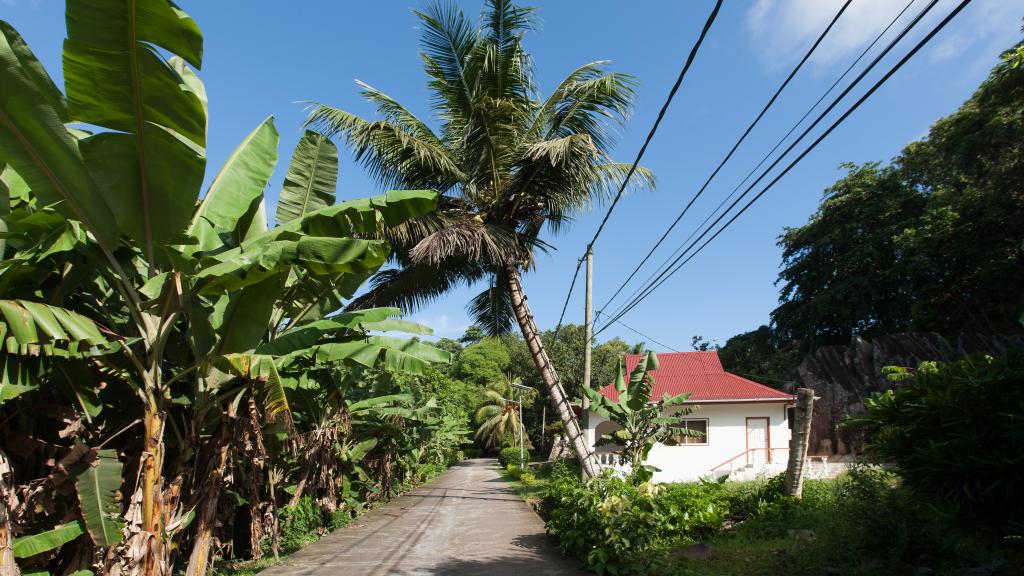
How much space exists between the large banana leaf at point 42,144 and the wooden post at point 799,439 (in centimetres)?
1036

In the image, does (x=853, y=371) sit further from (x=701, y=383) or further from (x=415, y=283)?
(x=415, y=283)

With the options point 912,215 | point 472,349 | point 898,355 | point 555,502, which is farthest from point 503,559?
point 472,349

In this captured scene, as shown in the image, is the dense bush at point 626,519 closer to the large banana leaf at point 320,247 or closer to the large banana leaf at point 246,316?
the large banana leaf at point 320,247

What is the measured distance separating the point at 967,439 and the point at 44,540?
764cm

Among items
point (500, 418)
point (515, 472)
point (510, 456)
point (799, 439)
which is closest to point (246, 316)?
point (799, 439)

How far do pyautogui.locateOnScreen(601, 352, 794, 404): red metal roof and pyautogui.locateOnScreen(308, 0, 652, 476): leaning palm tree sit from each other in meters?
9.19

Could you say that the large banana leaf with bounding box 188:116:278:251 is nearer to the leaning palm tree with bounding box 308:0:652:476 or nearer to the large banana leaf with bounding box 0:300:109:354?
the large banana leaf with bounding box 0:300:109:354

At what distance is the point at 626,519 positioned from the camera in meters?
8.34

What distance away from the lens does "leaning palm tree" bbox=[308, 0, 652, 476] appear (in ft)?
39.5

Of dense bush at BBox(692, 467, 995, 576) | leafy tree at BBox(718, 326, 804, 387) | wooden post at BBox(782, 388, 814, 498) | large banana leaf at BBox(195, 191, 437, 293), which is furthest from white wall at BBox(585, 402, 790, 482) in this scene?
large banana leaf at BBox(195, 191, 437, 293)

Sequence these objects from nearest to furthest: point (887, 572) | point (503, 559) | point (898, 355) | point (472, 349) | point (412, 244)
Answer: point (887, 572)
point (503, 559)
point (412, 244)
point (898, 355)
point (472, 349)

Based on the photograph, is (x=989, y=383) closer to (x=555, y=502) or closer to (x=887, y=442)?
(x=887, y=442)

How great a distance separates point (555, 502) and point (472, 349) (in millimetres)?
48825

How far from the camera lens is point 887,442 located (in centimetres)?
625
